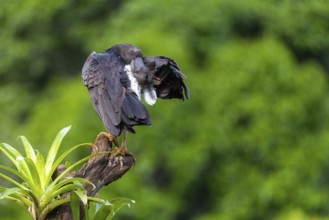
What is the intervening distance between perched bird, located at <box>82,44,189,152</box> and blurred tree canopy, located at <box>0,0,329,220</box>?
11.0 metres

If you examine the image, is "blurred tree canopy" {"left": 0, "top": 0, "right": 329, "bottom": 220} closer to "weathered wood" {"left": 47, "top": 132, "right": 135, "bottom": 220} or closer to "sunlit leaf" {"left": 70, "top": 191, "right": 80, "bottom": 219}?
"weathered wood" {"left": 47, "top": 132, "right": 135, "bottom": 220}

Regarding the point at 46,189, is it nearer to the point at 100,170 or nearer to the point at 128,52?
the point at 100,170

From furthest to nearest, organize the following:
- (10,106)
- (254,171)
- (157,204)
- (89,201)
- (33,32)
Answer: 1. (33,32)
2. (10,106)
3. (254,171)
4. (157,204)
5. (89,201)

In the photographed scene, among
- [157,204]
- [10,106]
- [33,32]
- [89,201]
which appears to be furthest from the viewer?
[33,32]

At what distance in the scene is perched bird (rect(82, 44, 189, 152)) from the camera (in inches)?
292

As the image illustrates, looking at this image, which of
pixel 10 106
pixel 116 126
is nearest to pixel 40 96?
pixel 10 106

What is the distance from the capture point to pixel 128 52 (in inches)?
318

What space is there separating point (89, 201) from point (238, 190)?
14.5 m

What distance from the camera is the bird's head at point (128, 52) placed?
8.05 metres

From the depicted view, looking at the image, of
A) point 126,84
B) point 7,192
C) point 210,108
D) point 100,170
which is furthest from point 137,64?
point 210,108

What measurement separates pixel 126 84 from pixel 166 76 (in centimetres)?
42

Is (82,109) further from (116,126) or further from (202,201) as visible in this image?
(116,126)

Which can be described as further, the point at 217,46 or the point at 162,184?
the point at 217,46

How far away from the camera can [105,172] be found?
7.35 metres
